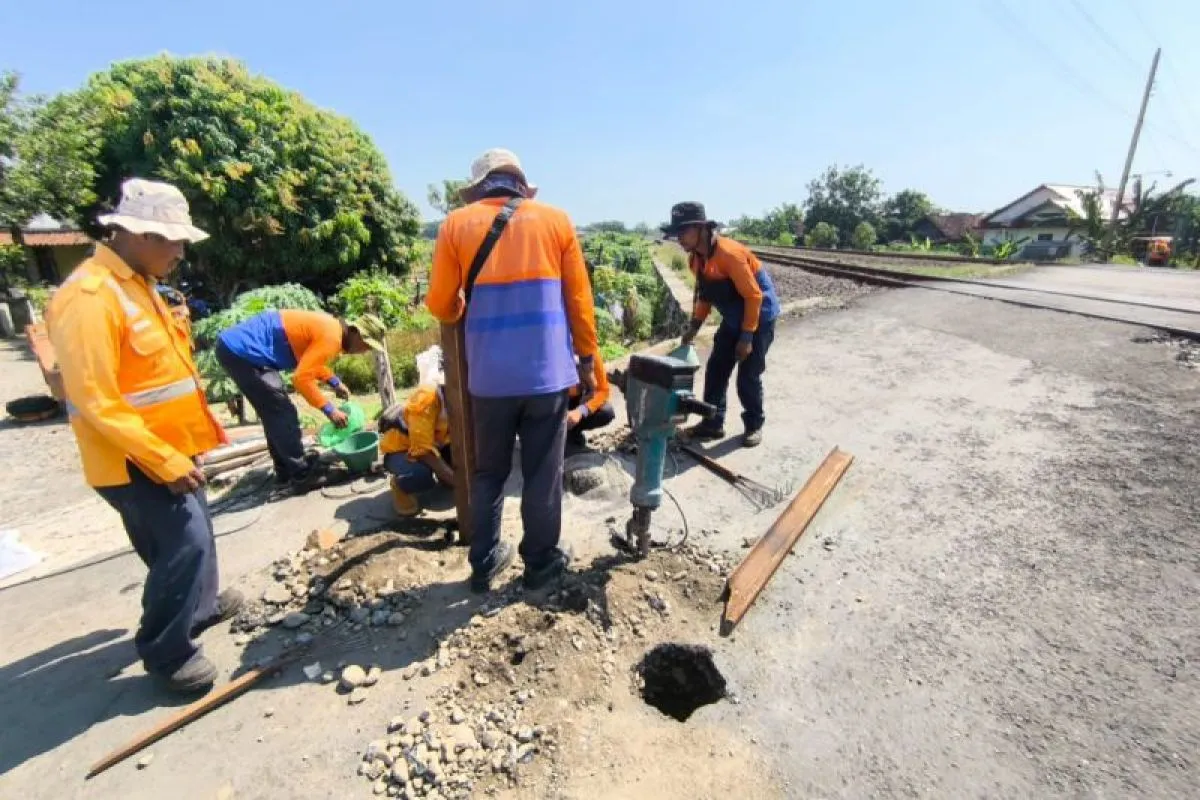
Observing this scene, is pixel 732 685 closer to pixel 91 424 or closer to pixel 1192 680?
pixel 1192 680

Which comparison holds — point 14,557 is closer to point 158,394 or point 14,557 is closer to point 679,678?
point 158,394

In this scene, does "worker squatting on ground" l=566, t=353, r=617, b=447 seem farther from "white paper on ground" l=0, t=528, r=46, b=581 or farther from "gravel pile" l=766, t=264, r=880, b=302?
"gravel pile" l=766, t=264, r=880, b=302

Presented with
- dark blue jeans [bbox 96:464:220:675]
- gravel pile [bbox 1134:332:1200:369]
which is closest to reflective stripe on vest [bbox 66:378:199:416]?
dark blue jeans [bbox 96:464:220:675]

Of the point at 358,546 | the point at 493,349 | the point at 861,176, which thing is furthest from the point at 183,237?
the point at 861,176

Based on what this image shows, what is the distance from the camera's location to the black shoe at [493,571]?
305cm

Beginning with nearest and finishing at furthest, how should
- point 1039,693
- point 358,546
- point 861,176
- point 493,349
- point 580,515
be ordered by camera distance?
point 1039,693, point 493,349, point 358,546, point 580,515, point 861,176

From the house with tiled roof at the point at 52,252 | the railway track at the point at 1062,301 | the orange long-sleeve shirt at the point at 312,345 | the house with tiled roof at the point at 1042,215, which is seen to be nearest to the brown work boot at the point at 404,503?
the orange long-sleeve shirt at the point at 312,345

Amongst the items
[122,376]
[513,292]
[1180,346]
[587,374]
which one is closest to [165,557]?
[122,376]

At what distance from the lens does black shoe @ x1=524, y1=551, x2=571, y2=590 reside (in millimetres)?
3027

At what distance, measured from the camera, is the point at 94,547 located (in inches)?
166

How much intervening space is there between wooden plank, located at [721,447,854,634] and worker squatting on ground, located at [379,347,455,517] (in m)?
1.94

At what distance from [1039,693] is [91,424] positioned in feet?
12.6

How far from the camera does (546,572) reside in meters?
3.03

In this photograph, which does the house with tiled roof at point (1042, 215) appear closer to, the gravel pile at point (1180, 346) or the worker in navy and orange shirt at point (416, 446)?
the gravel pile at point (1180, 346)
